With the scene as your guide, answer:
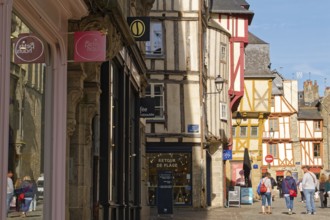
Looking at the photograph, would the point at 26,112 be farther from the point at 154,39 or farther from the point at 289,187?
the point at 154,39

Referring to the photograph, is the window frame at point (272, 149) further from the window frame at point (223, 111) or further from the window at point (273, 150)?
the window frame at point (223, 111)

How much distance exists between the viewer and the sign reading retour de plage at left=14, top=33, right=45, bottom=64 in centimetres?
629

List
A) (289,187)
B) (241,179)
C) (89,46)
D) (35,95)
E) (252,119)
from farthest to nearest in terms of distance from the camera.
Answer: (252,119)
(241,179)
(289,187)
(89,46)
(35,95)

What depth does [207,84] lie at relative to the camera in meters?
29.6

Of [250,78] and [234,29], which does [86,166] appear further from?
[250,78]

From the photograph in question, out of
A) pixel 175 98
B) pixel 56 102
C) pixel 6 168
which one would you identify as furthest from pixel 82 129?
pixel 175 98

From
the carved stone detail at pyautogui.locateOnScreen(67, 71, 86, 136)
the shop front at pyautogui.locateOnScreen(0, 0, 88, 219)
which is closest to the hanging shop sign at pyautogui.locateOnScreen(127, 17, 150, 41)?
the carved stone detail at pyautogui.locateOnScreen(67, 71, 86, 136)

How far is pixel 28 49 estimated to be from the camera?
21.9ft

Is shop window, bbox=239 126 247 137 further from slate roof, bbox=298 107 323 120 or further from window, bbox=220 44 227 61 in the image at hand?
slate roof, bbox=298 107 323 120

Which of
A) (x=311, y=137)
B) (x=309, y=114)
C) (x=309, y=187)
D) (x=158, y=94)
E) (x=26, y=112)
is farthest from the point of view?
(x=309, y=114)

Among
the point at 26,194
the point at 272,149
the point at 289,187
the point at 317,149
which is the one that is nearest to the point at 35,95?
the point at 26,194

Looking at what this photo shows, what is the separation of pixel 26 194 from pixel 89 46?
185cm

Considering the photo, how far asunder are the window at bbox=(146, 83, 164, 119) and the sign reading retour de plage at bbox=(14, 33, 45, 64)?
18.3 m

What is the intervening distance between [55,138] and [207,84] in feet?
72.3
